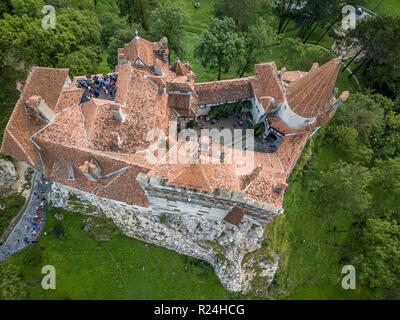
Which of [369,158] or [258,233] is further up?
[369,158]

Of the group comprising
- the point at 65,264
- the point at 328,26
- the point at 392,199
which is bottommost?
the point at 65,264

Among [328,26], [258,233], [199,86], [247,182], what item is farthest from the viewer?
[328,26]

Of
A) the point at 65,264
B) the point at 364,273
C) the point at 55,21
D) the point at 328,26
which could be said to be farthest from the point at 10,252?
the point at 328,26

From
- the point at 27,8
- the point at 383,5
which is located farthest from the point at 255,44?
the point at 383,5

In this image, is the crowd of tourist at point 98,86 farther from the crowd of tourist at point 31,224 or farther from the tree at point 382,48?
the tree at point 382,48

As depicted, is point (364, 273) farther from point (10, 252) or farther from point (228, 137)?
point (10, 252)

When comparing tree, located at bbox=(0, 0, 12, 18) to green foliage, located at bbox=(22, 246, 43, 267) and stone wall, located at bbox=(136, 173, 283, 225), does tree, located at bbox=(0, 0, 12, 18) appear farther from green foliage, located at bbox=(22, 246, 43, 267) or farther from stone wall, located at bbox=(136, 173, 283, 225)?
stone wall, located at bbox=(136, 173, 283, 225)

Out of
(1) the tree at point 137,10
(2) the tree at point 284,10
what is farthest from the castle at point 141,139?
(2) the tree at point 284,10

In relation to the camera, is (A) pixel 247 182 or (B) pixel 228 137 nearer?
(A) pixel 247 182

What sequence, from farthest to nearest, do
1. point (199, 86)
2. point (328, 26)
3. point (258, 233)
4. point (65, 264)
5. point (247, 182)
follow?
point (328, 26), point (199, 86), point (65, 264), point (258, 233), point (247, 182)
